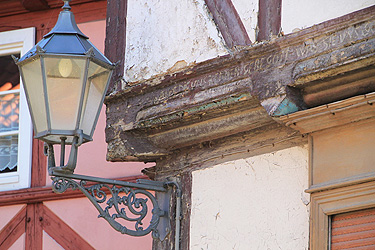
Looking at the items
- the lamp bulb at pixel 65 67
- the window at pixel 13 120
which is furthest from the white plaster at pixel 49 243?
the lamp bulb at pixel 65 67

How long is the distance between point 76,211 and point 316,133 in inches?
155

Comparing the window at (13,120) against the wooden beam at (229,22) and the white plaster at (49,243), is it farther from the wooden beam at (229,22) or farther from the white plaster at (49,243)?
the wooden beam at (229,22)

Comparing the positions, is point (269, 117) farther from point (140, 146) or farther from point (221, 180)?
point (140, 146)

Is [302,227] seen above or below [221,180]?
below

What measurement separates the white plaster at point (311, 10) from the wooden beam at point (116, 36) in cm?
115

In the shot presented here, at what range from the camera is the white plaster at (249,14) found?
446 cm

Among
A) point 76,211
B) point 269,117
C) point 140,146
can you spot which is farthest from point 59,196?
point 269,117

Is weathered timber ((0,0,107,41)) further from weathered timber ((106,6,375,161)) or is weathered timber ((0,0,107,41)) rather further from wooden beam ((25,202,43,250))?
weathered timber ((106,6,375,161))

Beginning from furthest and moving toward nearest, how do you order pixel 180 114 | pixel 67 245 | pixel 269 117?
pixel 67 245 < pixel 180 114 < pixel 269 117

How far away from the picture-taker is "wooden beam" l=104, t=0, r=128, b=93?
5.09 metres

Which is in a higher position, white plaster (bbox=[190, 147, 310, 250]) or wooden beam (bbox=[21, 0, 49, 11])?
wooden beam (bbox=[21, 0, 49, 11])

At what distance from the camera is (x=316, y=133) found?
4121mm

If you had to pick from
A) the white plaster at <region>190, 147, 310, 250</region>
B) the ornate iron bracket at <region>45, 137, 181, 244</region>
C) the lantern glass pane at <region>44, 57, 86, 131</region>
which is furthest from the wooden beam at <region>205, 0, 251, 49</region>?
the ornate iron bracket at <region>45, 137, 181, 244</region>

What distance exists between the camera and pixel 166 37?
4.93 metres
